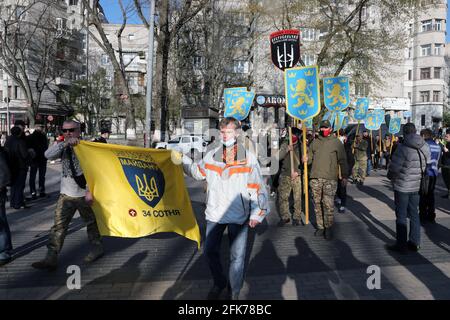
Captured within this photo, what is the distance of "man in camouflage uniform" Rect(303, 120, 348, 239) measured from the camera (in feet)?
21.1

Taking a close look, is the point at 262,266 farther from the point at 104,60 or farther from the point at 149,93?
the point at 104,60

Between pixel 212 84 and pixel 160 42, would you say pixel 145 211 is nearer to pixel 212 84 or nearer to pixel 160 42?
pixel 160 42

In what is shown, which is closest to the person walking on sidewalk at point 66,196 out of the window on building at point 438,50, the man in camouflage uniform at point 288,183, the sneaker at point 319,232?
the sneaker at point 319,232

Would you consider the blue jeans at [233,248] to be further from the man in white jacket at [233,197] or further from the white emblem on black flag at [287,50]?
the white emblem on black flag at [287,50]

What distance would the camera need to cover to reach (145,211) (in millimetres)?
4875

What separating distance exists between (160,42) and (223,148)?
15.8m

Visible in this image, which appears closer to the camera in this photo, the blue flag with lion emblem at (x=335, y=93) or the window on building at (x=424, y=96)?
the blue flag with lion emblem at (x=335, y=93)

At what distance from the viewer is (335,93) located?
11.8m

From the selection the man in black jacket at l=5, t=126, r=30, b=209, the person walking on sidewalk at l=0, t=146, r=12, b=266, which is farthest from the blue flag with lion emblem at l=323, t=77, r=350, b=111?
the person walking on sidewalk at l=0, t=146, r=12, b=266

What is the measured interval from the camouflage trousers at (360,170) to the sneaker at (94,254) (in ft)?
33.9

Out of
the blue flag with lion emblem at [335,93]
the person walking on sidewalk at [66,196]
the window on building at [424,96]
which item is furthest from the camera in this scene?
the window on building at [424,96]

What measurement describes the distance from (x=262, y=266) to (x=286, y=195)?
108 inches

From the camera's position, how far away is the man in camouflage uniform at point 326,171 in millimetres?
6441

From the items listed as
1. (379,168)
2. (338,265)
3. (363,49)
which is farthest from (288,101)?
(363,49)
